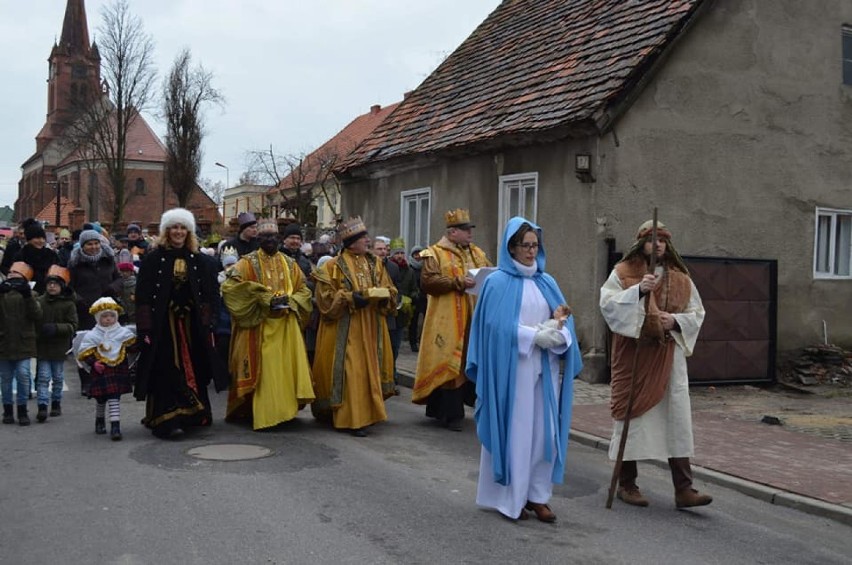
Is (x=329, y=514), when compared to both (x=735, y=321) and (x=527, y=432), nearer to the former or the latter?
(x=527, y=432)

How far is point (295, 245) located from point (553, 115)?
4.64m

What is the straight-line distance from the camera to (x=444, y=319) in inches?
380

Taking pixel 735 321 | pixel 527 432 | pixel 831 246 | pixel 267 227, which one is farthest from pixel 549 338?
pixel 831 246

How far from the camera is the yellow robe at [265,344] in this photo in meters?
8.91

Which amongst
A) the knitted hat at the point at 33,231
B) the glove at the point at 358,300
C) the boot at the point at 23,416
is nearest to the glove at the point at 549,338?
the glove at the point at 358,300

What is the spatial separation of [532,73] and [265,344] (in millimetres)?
8213

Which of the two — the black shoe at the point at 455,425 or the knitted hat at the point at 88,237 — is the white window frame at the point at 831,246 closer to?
the black shoe at the point at 455,425

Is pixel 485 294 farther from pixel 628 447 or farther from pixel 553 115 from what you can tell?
pixel 553 115

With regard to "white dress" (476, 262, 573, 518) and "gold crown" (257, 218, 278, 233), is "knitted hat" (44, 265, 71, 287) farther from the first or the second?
"white dress" (476, 262, 573, 518)

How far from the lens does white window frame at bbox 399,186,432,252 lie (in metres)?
17.0

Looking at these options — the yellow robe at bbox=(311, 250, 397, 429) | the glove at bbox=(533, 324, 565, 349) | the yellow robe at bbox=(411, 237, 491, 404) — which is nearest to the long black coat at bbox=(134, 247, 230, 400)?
the yellow robe at bbox=(311, 250, 397, 429)

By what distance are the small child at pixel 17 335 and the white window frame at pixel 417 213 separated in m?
8.76

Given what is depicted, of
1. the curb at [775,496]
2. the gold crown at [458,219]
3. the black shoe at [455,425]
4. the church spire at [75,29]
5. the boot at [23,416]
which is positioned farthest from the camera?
the church spire at [75,29]

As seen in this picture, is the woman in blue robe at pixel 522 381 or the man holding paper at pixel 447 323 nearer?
the woman in blue robe at pixel 522 381
